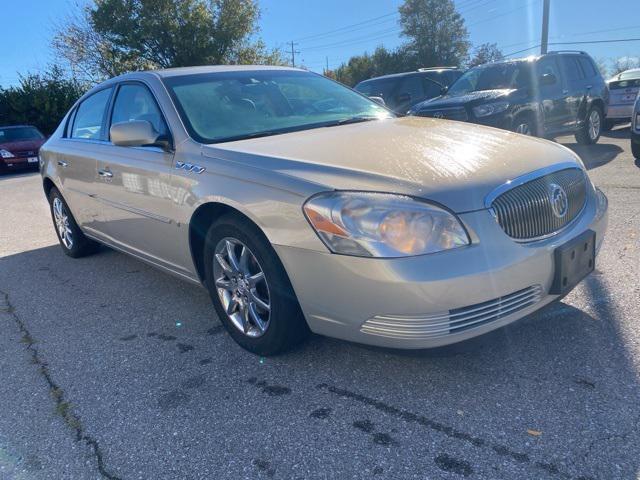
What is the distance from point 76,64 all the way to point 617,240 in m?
30.5

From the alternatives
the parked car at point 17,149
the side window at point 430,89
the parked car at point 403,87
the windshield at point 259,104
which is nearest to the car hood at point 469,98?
the parked car at point 403,87

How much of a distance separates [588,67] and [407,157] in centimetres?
921

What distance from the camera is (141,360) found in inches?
124

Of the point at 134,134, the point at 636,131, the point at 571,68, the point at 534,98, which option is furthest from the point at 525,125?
the point at 134,134

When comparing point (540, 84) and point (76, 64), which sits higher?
point (76, 64)

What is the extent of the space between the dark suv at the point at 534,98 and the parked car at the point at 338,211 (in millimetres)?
4663

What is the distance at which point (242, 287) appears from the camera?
9.82 ft

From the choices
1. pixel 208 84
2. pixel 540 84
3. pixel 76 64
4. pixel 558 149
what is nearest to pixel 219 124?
pixel 208 84

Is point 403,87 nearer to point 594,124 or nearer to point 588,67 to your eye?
point 588,67

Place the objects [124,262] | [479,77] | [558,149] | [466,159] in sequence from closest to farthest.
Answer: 1. [466,159]
2. [558,149]
3. [124,262]
4. [479,77]

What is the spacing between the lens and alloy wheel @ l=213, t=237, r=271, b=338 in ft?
9.52

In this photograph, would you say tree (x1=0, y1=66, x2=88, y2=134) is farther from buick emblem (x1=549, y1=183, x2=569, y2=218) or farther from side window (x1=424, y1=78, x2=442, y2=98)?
buick emblem (x1=549, y1=183, x2=569, y2=218)

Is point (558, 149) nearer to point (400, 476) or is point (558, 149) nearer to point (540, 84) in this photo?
point (400, 476)

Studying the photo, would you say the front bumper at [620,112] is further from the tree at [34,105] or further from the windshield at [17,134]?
the tree at [34,105]
